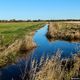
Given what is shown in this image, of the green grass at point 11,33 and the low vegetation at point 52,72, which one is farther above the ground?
the low vegetation at point 52,72

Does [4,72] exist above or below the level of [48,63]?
below

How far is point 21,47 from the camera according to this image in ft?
71.7

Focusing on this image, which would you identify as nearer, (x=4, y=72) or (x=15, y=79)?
(x=15, y=79)

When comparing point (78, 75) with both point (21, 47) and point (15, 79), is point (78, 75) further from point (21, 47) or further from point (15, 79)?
point (21, 47)

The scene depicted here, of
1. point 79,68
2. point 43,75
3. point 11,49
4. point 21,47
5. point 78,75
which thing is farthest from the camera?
point 21,47

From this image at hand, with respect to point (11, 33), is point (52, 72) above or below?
above

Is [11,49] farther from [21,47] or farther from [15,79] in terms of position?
[15,79]

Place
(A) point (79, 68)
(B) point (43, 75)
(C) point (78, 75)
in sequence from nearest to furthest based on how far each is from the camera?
(B) point (43, 75)
(C) point (78, 75)
(A) point (79, 68)

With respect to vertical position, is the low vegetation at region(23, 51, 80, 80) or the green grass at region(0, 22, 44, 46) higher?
the low vegetation at region(23, 51, 80, 80)

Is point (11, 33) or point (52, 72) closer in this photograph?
point (52, 72)

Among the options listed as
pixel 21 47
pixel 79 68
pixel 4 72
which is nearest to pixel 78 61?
pixel 79 68

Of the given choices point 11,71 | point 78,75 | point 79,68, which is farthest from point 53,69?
point 11,71

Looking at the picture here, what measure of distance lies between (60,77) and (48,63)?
0.78m

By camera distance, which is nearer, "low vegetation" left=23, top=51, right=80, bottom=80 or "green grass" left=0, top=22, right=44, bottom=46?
"low vegetation" left=23, top=51, right=80, bottom=80
